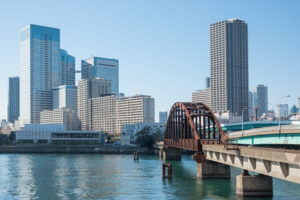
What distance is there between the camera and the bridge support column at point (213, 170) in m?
76.7

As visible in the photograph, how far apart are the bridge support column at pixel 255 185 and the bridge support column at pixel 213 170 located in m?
22.6

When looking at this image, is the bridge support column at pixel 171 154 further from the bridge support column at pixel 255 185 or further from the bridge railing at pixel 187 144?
the bridge support column at pixel 255 185

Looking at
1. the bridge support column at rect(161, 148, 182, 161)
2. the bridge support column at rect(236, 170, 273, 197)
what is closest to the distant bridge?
the bridge support column at rect(236, 170, 273, 197)

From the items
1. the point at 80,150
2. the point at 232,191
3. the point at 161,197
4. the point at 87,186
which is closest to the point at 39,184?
the point at 87,186

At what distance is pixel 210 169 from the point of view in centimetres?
7725

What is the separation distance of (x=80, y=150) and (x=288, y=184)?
465 ft

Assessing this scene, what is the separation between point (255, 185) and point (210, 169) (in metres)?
24.0

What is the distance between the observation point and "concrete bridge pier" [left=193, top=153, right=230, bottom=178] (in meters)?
76.2

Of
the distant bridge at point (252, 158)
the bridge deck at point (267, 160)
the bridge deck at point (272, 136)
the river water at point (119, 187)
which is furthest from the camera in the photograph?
the bridge deck at point (272, 136)

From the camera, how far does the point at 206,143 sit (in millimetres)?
77875

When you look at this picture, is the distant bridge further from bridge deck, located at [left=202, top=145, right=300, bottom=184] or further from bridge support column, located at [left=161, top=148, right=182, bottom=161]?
bridge support column, located at [left=161, top=148, right=182, bottom=161]

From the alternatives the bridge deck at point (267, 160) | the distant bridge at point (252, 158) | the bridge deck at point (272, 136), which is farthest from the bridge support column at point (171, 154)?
the bridge deck at point (267, 160)

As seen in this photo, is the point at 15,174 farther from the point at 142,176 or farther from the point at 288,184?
the point at 288,184

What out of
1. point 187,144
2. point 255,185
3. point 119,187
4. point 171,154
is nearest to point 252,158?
point 255,185
